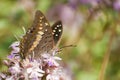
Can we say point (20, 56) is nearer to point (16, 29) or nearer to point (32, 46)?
point (32, 46)

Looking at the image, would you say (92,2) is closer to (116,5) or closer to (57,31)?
(116,5)

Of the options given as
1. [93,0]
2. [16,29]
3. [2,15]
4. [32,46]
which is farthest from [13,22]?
[32,46]

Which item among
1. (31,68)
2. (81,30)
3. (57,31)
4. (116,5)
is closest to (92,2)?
(116,5)

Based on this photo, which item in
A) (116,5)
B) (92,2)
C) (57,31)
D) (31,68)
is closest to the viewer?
(31,68)

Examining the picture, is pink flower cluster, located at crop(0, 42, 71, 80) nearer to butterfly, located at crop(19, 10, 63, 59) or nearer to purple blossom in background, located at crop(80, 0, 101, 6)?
butterfly, located at crop(19, 10, 63, 59)

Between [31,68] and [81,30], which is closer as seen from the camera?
[31,68]

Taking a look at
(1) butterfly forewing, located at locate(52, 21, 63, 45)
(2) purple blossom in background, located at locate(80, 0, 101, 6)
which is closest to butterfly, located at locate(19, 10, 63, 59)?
(1) butterfly forewing, located at locate(52, 21, 63, 45)

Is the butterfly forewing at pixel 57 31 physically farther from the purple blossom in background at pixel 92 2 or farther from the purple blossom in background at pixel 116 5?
the purple blossom in background at pixel 92 2
